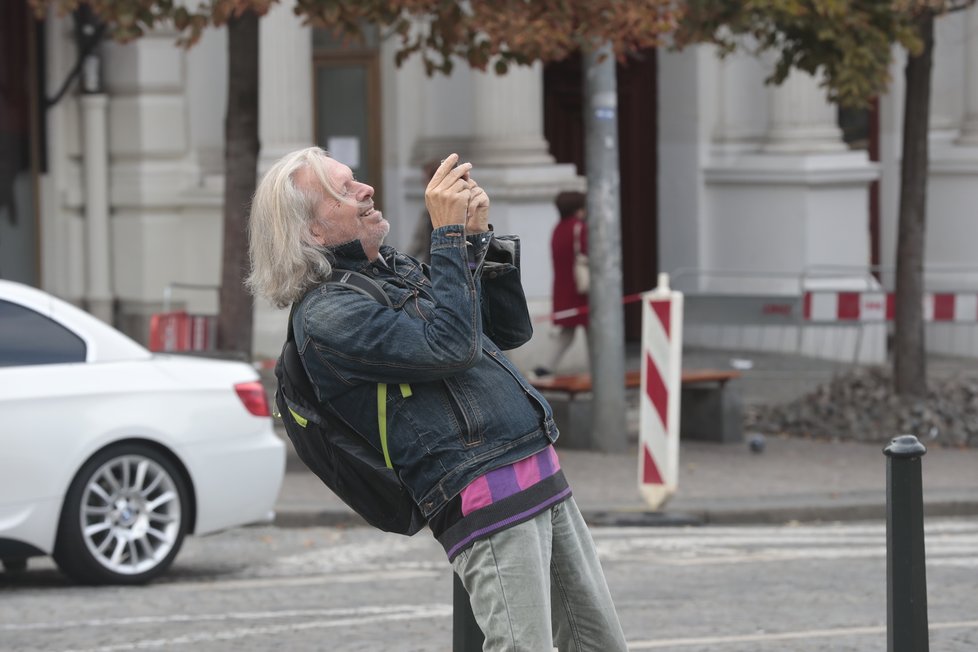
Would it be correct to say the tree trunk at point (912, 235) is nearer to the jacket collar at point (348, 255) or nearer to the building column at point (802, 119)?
the building column at point (802, 119)

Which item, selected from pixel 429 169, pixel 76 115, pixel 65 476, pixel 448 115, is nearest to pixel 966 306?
pixel 448 115

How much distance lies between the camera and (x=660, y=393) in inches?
434

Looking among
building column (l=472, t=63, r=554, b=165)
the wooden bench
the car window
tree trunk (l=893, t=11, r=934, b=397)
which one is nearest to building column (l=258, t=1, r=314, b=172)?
building column (l=472, t=63, r=554, b=165)

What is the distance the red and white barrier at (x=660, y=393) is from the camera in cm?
1093

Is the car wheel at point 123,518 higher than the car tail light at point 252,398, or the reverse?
the car tail light at point 252,398

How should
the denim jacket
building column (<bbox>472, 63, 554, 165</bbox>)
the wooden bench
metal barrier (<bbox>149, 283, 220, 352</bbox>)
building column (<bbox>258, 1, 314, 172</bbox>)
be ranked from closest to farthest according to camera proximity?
1. the denim jacket
2. the wooden bench
3. metal barrier (<bbox>149, 283, 220, 352</bbox>)
4. building column (<bbox>258, 1, 314, 172</bbox>)
5. building column (<bbox>472, 63, 554, 165</bbox>)

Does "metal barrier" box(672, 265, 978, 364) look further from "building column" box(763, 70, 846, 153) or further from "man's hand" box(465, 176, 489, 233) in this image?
"man's hand" box(465, 176, 489, 233)

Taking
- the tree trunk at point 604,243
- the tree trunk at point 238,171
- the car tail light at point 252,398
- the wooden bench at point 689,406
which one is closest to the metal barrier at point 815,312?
the wooden bench at point 689,406

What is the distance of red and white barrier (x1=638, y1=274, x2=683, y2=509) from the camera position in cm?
1093

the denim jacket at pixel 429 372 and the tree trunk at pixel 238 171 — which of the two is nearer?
the denim jacket at pixel 429 372

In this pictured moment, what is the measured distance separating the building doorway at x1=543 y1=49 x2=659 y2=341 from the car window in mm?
11877

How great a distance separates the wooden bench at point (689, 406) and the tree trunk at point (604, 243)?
13.8 inches

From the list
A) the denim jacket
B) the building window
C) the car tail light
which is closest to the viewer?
the denim jacket

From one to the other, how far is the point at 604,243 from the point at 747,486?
1961mm
